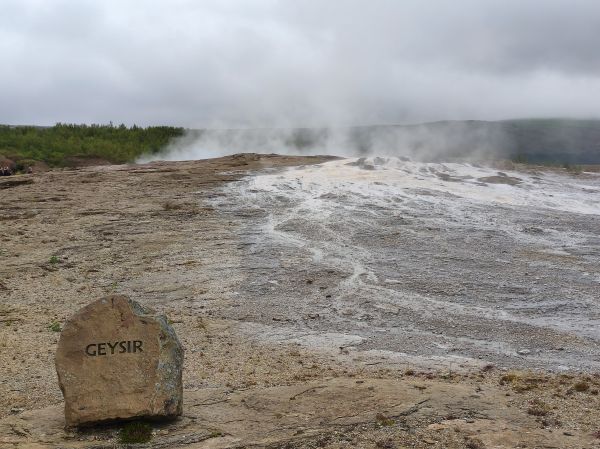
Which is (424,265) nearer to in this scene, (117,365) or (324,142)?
(117,365)

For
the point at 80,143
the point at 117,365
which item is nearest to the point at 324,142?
the point at 80,143

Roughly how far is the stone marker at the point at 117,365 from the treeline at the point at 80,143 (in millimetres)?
Answer: 27611

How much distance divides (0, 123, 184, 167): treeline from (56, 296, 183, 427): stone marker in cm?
2761

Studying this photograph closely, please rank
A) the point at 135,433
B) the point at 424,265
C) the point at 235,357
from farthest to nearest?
the point at 424,265 < the point at 235,357 < the point at 135,433

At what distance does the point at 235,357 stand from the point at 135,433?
3321 millimetres

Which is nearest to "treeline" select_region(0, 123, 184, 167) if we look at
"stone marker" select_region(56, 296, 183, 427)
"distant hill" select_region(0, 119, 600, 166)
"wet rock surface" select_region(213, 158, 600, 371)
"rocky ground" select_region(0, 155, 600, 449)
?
"distant hill" select_region(0, 119, 600, 166)

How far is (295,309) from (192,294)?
7.19 ft

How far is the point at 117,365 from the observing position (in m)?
7.05

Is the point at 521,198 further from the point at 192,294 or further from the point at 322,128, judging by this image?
the point at 322,128

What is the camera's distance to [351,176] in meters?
24.7

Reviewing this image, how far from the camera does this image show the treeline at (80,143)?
115 feet

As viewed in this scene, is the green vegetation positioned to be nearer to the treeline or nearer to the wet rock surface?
the wet rock surface

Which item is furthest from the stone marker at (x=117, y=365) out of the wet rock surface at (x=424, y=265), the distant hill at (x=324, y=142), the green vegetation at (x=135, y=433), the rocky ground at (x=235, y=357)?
the distant hill at (x=324, y=142)

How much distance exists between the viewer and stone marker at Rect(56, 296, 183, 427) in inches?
271
